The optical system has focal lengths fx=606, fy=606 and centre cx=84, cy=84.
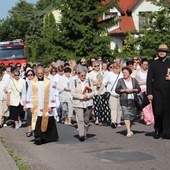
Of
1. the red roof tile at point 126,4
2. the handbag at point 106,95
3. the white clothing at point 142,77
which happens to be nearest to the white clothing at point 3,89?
the handbag at point 106,95

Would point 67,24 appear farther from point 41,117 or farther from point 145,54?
point 41,117

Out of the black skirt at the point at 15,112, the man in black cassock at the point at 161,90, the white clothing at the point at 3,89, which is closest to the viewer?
the man in black cassock at the point at 161,90

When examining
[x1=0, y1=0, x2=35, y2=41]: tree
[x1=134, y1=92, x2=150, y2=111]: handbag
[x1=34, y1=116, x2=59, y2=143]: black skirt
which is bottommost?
[x1=34, y1=116, x2=59, y2=143]: black skirt

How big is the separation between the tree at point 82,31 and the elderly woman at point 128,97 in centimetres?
2777

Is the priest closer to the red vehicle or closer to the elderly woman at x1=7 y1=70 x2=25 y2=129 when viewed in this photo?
the elderly woman at x1=7 y1=70 x2=25 y2=129

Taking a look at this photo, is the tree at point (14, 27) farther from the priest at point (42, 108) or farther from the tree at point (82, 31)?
the priest at point (42, 108)

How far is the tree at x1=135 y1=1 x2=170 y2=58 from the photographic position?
31.1 meters

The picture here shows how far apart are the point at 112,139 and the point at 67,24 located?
96.0ft

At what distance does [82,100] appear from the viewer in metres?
13.6

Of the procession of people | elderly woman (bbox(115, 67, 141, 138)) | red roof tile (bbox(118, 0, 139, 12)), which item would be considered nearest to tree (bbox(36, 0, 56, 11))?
red roof tile (bbox(118, 0, 139, 12))

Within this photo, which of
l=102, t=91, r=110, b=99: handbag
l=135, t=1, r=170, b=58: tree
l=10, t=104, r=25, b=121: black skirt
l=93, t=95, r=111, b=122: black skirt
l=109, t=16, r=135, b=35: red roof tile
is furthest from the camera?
l=109, t=16, r=135, b=35: red roof tile

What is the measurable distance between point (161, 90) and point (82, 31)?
29.1 meters

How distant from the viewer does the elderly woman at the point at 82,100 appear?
1361cm

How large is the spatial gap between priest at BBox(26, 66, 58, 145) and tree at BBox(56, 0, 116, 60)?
28.7 metres
